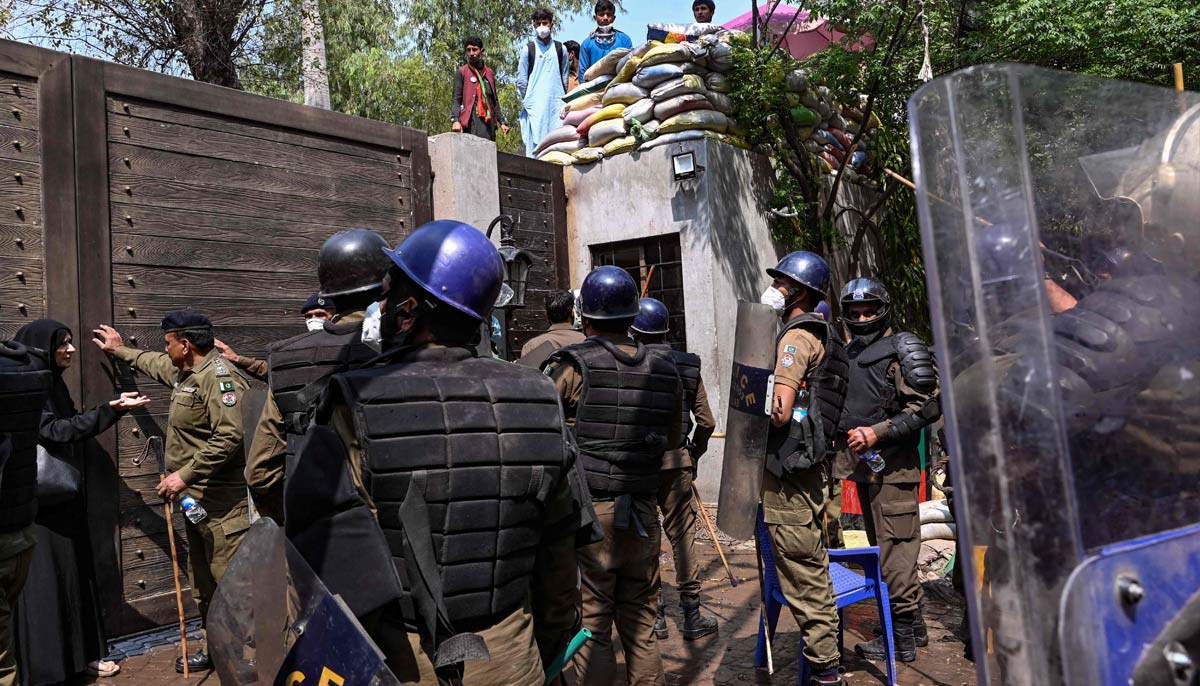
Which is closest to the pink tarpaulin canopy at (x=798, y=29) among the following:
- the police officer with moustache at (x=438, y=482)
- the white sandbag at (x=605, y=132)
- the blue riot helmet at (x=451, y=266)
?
the white sandbag at (x=605, y=132)

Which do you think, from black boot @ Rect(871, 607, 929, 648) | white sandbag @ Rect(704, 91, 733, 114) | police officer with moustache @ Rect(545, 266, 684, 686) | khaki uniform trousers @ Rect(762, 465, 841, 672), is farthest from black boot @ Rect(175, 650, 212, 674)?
white sandbag @ Rect(704, 91, 733, 114)

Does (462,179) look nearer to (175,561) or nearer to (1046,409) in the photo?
(175,561)

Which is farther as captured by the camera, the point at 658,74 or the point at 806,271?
the point at 658,74

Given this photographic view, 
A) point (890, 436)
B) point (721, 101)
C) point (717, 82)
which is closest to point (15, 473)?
point (890, 436)

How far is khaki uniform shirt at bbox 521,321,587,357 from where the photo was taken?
6020 mm

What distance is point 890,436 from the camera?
190 inches

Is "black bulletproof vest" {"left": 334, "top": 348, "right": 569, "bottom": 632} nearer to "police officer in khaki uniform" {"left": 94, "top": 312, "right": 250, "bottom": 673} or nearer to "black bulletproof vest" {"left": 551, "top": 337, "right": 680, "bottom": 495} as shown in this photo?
"black bulletproof vest" {"left": 551, "top": 337, "right": 680, "bottom": 495}

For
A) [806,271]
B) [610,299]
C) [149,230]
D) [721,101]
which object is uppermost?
[721,101]

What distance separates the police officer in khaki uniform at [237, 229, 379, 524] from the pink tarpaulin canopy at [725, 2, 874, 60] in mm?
6764

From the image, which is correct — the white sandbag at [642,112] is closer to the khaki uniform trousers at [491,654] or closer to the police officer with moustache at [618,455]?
the police officer with moustache at [618,455]

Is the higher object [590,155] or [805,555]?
[590,155]

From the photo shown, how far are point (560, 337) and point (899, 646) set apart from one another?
2881 mm

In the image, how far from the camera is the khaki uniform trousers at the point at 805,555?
394 centimetres

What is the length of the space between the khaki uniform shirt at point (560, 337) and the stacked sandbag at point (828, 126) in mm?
4410
